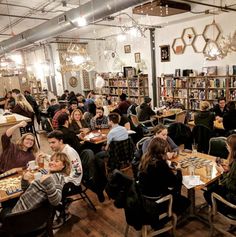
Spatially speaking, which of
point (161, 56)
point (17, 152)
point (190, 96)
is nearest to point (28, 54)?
point (161, 56)

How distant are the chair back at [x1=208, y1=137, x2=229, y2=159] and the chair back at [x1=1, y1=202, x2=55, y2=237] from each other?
2566 mm

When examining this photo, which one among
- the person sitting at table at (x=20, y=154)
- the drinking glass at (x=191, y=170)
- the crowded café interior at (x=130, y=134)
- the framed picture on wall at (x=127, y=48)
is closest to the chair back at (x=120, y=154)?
the crowded café interior at (x=130, y=134)

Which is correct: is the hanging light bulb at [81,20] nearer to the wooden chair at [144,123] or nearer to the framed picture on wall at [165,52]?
the wooden chair at [144,123]

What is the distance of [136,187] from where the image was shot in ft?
7.42

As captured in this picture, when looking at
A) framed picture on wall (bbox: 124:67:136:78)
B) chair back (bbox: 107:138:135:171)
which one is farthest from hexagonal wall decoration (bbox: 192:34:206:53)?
chair back (bbox: 107:138:135:171)

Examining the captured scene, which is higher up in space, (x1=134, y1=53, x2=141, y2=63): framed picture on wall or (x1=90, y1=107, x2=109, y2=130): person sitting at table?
(x1=134, y1=53, x2=141, y2=63): framed picture on wall

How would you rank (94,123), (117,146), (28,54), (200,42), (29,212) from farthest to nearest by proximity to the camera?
(28,54) → (200,42) → (94,123) → (117,146) → (29,212)

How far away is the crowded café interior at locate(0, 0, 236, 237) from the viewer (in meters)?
2.51

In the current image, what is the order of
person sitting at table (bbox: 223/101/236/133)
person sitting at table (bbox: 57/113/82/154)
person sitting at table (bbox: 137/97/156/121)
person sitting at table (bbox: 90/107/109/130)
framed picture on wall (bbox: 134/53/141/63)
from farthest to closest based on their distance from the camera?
1. framed picture on wall (bbox: 134/53/141/63)
2. person sitting at table (bbox: 137/97/156/121)
3. person sitting at table (bbox: 90/107/109/130)
4. person sitting at table (bbox: 223/101/236/133)
5. person sitting at table (bbox: 57/113/82/154)

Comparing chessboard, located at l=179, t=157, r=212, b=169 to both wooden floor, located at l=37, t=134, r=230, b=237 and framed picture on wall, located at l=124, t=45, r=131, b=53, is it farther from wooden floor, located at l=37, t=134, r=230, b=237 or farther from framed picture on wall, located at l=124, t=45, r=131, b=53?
framed picture on wall, located at l=124, t=45, r=131, b=53

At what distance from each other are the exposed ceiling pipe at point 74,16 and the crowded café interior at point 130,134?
0.08 feet

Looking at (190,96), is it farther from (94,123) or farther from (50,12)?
(50,12)

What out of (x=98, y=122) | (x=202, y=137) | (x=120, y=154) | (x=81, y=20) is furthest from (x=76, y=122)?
(x=202, y=137)

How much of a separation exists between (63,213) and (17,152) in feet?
3.73
